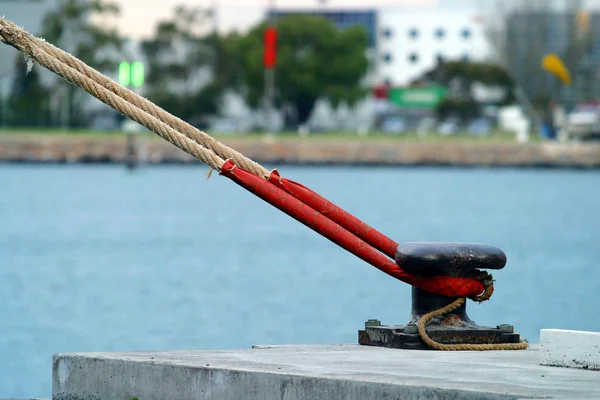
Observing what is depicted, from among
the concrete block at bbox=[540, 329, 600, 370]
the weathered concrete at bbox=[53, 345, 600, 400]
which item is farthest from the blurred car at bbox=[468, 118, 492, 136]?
the concrete block at bbox=[540, 329, 600, 370]

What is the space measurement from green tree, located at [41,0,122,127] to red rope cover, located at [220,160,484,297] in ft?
313

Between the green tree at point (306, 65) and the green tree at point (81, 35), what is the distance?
41.1 feet

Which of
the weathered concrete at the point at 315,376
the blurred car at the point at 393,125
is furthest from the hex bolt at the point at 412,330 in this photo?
the blurred car at the point at 393,125

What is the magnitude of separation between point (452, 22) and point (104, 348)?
149 metres

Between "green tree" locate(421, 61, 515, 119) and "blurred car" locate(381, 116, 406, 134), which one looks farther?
"blurred car" locate(381, 116, 406, 134)

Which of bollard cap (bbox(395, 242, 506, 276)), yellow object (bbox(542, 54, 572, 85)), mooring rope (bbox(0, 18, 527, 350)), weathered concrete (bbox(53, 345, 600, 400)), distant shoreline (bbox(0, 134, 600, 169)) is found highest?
yellow object (bbox(542, 54, 572, 85))

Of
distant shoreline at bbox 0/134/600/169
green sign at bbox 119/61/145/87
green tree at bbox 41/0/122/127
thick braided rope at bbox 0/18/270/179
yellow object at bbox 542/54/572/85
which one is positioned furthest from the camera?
yellow object at bbox 542/54/572/85

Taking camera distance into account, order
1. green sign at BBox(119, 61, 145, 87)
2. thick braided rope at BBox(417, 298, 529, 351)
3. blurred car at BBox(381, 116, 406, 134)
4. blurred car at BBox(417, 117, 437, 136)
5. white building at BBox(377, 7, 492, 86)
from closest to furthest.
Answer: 1. thick braided rope at BBox(417, 298, 529, 351)
2. green sign at BBox(119, 61, 145, 87)
3. blurred car at BBox(417, 117, 437, 136)
4. blurred car at BBox(381, 116, 406, 134)
5. white building at BBox(377, 7, 492, 86)

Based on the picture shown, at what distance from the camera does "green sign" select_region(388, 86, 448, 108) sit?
447 ft

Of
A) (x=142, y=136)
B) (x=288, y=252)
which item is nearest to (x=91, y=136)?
(x=142, y=136)

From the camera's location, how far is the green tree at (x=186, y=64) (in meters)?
113

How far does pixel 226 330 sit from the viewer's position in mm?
23531

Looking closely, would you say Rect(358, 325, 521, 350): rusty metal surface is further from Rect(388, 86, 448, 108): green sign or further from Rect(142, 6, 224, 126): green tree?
Rect(388, 86, 448, 108): green sign

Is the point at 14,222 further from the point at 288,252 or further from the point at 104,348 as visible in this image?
the point at 104,348
